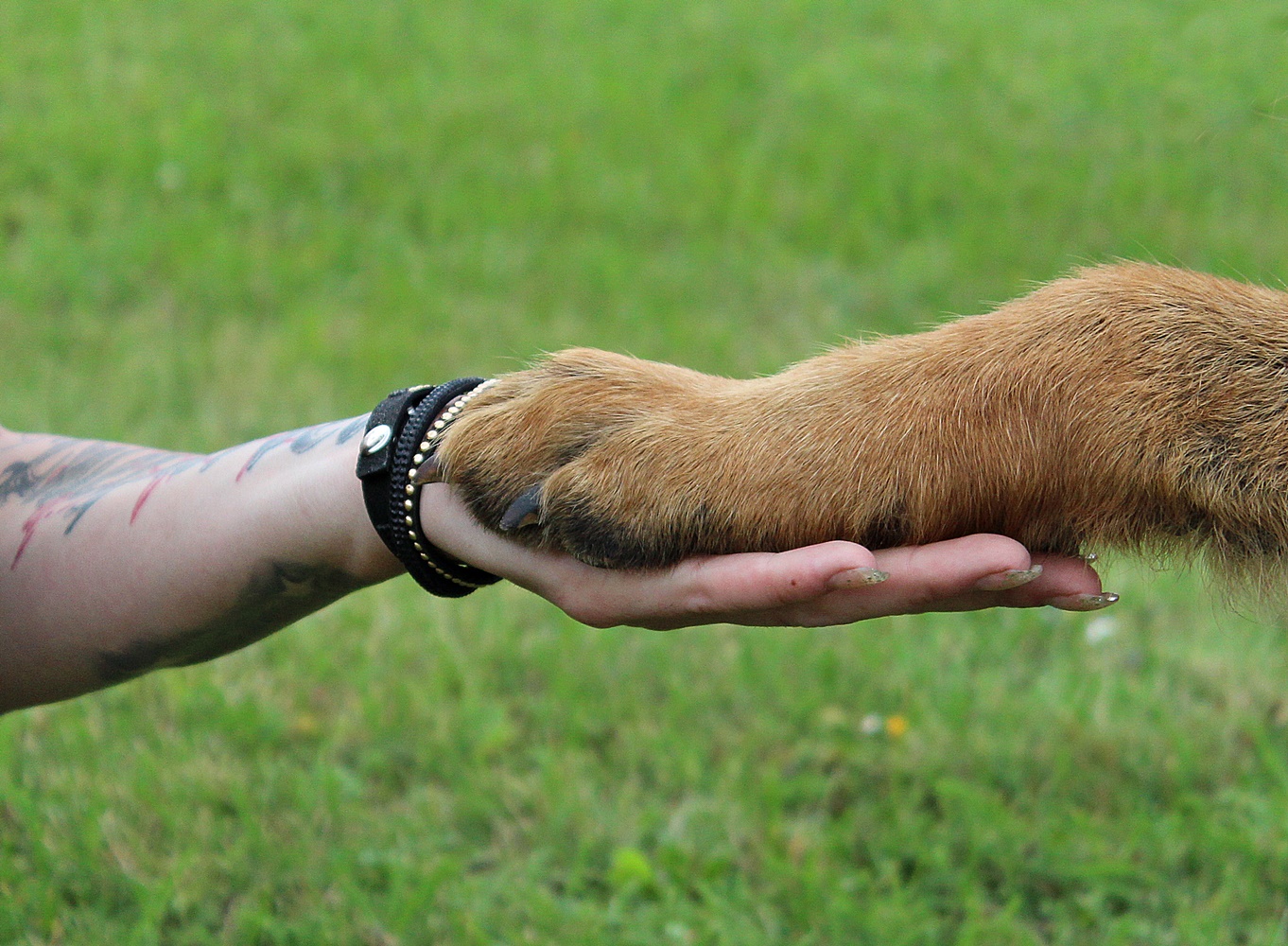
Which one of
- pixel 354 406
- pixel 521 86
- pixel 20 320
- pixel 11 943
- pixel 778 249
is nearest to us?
pixel 11 943

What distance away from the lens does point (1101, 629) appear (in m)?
4.18

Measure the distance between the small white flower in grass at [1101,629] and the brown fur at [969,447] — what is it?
2.31 metres

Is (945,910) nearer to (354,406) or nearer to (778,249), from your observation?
(354,406)

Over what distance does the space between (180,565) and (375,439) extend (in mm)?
524

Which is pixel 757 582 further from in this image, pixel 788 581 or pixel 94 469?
pixel 94 469

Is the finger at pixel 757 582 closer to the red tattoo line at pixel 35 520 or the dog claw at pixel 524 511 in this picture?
the dog claw at pixel 524 511

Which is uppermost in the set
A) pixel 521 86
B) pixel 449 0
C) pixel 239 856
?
pixel 449 0

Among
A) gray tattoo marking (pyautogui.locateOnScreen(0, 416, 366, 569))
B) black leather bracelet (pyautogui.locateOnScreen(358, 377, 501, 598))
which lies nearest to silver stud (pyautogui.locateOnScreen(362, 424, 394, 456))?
black leather bracelet (pyautogui.locateOnScreen(358, 377, 501, 598))

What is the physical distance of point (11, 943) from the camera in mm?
2598

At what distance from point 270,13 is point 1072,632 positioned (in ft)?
24.1

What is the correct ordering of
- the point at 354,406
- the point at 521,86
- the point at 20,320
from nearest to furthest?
the point at 354,406 → the point at 20,320 → the point at 521,86

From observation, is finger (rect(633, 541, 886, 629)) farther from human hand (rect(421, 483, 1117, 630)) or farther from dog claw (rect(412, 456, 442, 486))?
dog claw (rect(412, 456, 442, 486))

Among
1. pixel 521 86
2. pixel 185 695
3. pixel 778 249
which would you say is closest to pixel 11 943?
pixel 185 695

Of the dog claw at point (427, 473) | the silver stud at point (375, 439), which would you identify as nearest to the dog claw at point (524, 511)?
the dog claw at point (427, 473)
